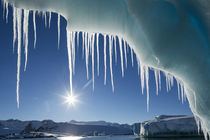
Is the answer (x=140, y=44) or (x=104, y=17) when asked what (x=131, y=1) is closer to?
(x=104, y=17)

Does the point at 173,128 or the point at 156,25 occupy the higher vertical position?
the point at 156,25

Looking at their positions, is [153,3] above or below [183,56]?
above

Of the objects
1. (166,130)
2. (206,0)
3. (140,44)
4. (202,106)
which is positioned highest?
(206,0)

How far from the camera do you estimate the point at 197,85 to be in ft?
13.5

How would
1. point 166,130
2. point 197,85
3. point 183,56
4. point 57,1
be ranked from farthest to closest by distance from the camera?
point 166,130, point 197,85, point 183,56, point 57,1

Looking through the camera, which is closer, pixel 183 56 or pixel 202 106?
pixel 183 56

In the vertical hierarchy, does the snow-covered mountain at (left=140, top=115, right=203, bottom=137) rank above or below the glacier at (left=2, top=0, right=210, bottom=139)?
below

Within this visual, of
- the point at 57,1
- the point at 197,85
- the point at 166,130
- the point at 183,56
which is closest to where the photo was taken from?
the point at 57,1

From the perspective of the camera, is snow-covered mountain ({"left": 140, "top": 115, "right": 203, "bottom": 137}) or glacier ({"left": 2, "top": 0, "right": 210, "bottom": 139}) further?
snow-covered mountain ({"left": 140, "top": 115, "right": 203, "bottom": 137})

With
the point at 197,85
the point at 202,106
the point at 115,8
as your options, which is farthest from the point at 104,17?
the point at 202,106

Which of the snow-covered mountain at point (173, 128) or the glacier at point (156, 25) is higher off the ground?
the glacier at point (156, 25)

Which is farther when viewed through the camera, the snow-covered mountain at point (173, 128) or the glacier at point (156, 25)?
the snow-covered mountain at point (173, 128)

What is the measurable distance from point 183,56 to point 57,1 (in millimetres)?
2758

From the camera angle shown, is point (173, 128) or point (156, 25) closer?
point (156, 25)
